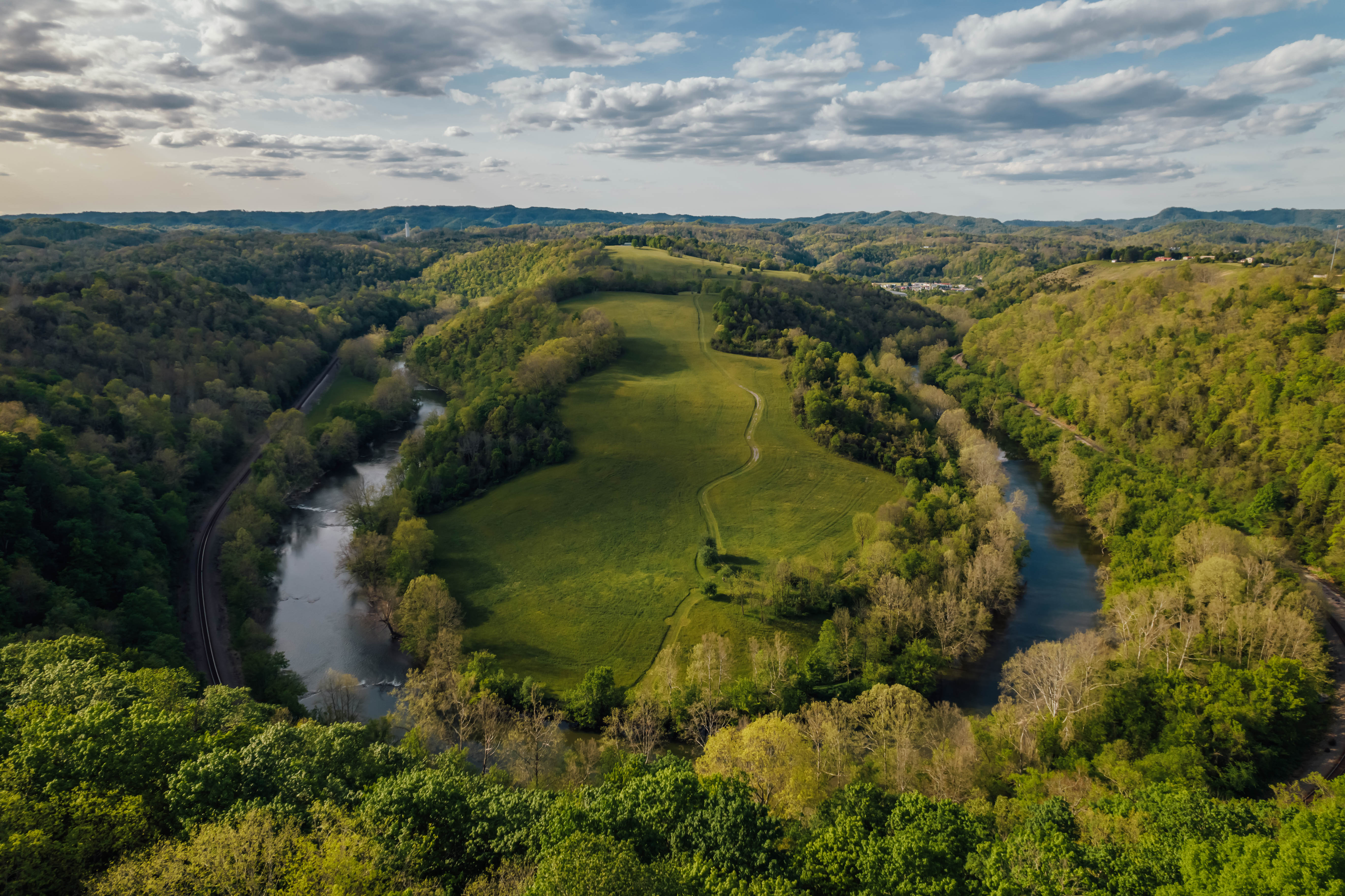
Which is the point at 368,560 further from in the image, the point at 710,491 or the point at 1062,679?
the point at 1062,679

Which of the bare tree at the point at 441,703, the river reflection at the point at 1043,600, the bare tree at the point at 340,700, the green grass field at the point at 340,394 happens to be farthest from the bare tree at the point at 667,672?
the green grass field at the point at 340,394

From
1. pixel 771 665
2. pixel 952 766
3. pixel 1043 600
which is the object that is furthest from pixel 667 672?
pixel 1043 600

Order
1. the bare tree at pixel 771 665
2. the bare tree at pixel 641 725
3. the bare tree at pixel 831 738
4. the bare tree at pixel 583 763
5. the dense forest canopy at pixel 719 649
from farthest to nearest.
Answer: the bare tree at pixel 771 665
the bare tree at pixel 641 725
the bare tree at pixel 583 763
the bare tree at pixel 831 738
the dense forest canopy at pixel 719 649

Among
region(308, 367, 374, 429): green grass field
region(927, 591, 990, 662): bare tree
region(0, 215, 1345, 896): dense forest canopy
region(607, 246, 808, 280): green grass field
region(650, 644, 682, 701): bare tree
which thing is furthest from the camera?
region(607, 246, 808, 280): green grass field

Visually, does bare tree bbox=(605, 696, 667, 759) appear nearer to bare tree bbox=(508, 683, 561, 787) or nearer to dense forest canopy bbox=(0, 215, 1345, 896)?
dense forest canopy bbox=(0, 215, 1345, 896)

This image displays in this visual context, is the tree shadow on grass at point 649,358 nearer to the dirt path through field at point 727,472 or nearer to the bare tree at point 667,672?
the dirt path through field at point 727,472

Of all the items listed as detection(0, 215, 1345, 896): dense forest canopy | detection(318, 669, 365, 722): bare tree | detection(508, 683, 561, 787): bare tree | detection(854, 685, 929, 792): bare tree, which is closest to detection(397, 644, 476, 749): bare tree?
detection(0, 215, 1345, 896): dense forest canopy

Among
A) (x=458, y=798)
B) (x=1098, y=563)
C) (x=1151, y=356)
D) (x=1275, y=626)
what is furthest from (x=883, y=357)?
(x=458, y=798)
